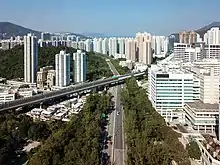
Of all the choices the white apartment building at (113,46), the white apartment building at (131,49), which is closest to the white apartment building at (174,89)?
the white apartment building at (131,49)

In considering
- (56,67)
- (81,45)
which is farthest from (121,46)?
(56,67)

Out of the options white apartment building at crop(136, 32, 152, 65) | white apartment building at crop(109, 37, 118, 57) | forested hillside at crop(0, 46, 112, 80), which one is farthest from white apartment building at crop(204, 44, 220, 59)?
white apartment building at crop(109, 37, 118, 57)

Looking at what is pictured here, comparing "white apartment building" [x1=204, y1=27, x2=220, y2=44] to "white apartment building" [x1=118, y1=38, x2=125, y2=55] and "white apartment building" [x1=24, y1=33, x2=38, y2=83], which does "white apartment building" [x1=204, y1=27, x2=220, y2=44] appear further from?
"white apartment building" [x1=24, y1=33, x2=38, y2=83]

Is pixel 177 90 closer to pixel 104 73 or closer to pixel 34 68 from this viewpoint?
pixel 34 68

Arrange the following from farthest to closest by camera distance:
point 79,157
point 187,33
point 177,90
A: point 187,33 < point 177,90 < point 79,157

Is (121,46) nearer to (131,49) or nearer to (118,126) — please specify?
(131,49)

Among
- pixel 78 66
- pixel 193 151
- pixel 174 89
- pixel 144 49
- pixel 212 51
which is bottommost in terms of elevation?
pixel 193 151

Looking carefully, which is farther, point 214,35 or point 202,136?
point 214,35

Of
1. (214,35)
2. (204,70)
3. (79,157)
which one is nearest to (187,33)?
(214,35)
